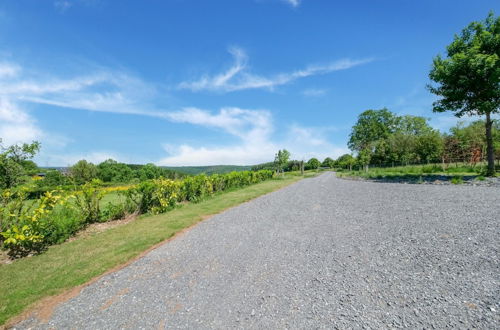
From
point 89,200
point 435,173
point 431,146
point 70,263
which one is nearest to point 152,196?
point 89,200

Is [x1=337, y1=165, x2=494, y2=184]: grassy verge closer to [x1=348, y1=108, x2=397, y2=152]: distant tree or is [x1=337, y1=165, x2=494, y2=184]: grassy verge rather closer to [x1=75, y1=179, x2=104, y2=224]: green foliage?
[x1=75, y1=179, x2=104, y2=224]: green foliage

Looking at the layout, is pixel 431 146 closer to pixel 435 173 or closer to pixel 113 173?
pixel 435 173

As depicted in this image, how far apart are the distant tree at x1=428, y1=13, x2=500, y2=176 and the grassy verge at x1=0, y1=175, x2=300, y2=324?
18.1 meters

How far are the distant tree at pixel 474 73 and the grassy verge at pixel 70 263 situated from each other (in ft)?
59.3

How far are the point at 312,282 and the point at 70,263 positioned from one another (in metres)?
4.73

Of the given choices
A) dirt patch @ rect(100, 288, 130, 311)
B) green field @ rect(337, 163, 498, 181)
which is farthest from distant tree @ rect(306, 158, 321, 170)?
dirt patch @ rect(100, 288, 130, 311)

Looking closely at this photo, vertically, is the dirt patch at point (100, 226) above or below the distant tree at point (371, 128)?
below

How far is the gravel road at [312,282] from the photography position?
7.48 ft

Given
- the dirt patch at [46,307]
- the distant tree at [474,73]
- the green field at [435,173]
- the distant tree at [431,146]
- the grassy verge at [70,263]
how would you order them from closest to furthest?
the dirt patch at [46,307]
the grassy verge at [70,263]
the distant tree at [474,73]
the green field at [435,173]
the distant tree at [431,146]

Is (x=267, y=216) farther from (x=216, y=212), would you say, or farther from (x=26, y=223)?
(x=26, y=223)

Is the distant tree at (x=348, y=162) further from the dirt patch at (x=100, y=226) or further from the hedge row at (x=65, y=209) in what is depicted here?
the dirt patch at (x=100, y=226)

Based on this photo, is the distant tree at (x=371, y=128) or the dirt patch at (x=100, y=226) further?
the distant tree at (x=371, y=128)

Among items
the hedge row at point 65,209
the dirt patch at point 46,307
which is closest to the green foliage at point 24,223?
the hedge row at point 65,209

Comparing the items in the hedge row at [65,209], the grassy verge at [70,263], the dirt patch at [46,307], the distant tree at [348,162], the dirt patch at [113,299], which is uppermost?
the distant tree at [348,162]
